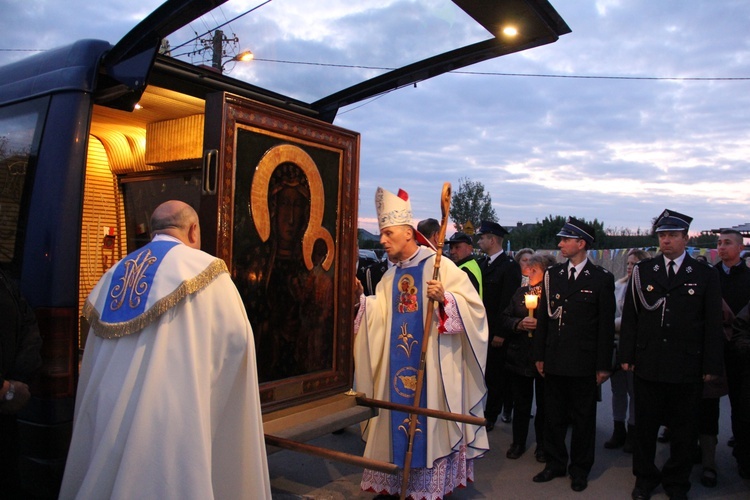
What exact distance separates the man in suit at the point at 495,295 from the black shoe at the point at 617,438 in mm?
1136

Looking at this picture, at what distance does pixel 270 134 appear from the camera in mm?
3562

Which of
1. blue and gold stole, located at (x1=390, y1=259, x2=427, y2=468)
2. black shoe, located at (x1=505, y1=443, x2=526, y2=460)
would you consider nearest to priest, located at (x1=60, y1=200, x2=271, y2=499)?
blue and gold stole, located at (x1=390, y1=259, x2=427, y2=468)

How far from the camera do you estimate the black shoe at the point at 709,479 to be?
5.08 meters

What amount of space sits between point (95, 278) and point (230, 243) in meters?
2.61

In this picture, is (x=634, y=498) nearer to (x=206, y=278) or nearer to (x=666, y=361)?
(x=666, y=361)

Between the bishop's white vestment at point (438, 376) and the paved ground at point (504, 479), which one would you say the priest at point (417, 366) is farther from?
the paved ground at point (504, 479)

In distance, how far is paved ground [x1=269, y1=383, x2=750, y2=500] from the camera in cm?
484

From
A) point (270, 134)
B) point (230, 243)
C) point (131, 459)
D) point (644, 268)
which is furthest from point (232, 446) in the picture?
point (644, 268)

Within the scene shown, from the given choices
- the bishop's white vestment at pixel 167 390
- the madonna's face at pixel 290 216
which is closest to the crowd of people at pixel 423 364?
the bishop's white vestment at pixel 167 390

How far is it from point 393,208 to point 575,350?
1937mm

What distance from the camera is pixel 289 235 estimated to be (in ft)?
12.3

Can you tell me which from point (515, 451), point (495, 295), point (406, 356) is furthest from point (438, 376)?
point (495, 295)

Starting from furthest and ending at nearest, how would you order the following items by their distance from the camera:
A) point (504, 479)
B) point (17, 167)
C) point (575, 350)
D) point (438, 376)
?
1. point (504, 479)
2. point (575, 350)
3. point (438, 376)
4. point (17, 167)

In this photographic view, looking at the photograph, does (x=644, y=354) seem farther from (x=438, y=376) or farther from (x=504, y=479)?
(x=438, y=376)
